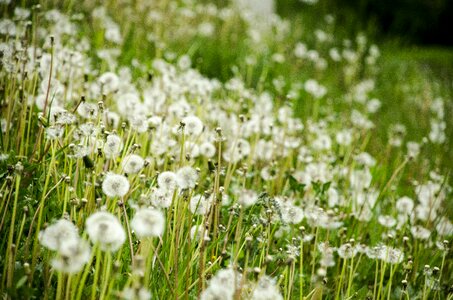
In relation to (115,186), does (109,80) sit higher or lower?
higher

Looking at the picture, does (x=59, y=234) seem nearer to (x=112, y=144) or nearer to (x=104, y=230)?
(x=104, y=230)

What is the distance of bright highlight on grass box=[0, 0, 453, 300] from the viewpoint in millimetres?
1396

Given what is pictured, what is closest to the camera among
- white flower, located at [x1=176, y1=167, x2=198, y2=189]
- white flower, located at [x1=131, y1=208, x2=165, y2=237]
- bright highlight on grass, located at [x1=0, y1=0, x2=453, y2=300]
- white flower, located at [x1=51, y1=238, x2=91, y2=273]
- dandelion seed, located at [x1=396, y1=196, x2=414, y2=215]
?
white flower, located at [x1=51, y1=238, x2=91, y2=273]

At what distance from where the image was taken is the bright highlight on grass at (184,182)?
1.40 meters

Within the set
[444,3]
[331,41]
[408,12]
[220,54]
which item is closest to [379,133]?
[220,54]

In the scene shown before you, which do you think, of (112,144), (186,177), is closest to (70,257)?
(186,177)

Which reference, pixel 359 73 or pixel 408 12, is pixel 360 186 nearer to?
pixel 359 73

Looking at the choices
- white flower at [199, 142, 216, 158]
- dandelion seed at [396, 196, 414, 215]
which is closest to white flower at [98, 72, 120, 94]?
white flower at [199, 142, 216, 158]

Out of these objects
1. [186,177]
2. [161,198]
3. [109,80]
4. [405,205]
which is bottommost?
[405,205]

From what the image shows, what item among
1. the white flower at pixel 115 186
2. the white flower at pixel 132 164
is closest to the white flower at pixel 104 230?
the white flower at pixel 115 186

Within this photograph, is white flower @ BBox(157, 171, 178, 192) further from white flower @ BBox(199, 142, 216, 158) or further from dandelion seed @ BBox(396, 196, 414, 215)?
dandelion seed @ BBox(396, 196, 414, 215)

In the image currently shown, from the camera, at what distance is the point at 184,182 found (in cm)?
150

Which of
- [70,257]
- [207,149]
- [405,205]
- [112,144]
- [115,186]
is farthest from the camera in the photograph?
[405,205]

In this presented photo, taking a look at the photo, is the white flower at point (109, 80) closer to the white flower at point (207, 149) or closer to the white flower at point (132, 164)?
the white flower at point (207, 149)
